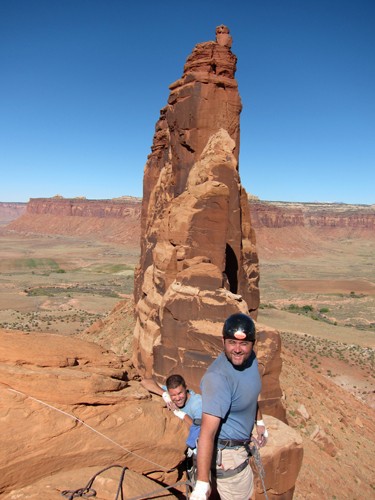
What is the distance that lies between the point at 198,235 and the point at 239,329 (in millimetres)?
10670

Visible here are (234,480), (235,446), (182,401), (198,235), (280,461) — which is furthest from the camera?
(198,235)

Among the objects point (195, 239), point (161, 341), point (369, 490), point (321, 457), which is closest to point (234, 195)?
point (195, 239)

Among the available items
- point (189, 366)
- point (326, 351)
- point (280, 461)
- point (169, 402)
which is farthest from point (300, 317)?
point (169, 402)

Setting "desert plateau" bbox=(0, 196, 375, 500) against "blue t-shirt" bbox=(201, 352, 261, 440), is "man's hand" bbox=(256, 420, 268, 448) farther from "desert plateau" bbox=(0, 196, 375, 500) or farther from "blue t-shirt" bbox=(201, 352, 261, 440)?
"desert plateau" bbox=(0, 196, 375, 500)

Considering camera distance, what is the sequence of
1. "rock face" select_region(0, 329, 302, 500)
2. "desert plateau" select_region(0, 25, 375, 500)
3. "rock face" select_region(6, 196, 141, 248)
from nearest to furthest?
"rock face" select_region(0, 329, 302, 500) < "desert plateau" select_region(0, 25, 375, 500) < "rock face" select_region(6, 196, 141, 248)

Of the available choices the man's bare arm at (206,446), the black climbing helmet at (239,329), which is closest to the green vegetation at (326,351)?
the black climbing helmet at (239,329)

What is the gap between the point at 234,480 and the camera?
16.3ft

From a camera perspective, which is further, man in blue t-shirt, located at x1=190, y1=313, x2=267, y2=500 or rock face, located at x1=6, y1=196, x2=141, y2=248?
rock face, located at x1=6, y1=196, x2=141, y2=248

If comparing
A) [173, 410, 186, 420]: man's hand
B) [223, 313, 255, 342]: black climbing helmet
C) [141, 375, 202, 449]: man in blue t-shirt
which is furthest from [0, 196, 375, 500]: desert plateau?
[223, 313, 255, 342]: black climbing helmet

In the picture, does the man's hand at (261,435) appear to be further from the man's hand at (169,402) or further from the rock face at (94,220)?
the rock face at (94,220)

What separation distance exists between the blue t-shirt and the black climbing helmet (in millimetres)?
361

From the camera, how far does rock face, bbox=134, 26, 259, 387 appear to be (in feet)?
43.3

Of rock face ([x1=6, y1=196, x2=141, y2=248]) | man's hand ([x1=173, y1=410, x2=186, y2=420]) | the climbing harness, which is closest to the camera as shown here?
the climbing harness

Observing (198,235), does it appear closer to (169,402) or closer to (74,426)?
(169,402)
